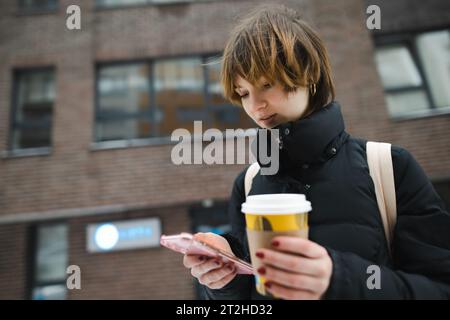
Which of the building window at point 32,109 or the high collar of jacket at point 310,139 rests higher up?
the building window at point 32,109

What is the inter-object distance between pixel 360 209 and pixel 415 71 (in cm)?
576

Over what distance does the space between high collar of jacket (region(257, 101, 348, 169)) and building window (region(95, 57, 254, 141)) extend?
4.55 metres

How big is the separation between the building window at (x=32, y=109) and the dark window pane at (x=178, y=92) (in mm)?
2038

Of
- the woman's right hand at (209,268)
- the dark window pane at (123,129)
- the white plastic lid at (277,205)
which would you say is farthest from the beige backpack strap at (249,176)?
the dark window pane at (123,129)

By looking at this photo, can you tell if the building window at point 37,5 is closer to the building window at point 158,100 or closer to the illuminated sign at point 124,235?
the building window at point 158,100

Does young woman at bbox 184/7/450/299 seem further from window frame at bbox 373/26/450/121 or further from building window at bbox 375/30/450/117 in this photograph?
building window at bbox 375/30/450/117

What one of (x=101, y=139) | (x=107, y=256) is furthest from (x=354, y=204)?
(x=101, y=139)

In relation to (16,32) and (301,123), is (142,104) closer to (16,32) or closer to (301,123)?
(16,32)

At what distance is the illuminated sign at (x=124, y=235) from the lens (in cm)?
514

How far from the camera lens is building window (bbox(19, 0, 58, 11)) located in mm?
5961

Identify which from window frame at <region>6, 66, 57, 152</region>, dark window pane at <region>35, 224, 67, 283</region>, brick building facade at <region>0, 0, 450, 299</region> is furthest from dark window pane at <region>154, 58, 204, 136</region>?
dark window pane at <region>35, 224, 67, 283</region>

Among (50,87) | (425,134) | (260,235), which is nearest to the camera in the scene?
(260,235)

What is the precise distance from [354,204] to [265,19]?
595 mm

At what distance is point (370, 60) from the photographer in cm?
536
